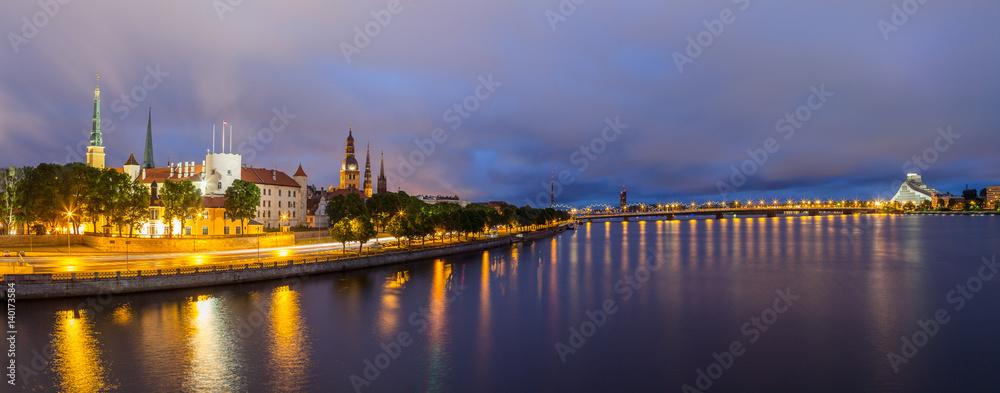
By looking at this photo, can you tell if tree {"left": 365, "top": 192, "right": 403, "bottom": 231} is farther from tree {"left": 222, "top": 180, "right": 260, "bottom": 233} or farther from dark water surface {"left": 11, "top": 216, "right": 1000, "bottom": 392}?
dark water surface {"left": 11, "top": 216, "right": 1000, "bottom": 392}

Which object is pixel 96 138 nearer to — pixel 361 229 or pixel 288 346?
pixel 361 229

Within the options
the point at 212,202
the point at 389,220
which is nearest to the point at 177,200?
the point at 212,202

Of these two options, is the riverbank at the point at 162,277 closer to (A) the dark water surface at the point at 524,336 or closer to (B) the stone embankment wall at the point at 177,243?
(A) the dark water surface at the point at 524,336

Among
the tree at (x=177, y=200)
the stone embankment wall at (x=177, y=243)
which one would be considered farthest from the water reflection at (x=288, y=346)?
the tree at (x=177, y=200)

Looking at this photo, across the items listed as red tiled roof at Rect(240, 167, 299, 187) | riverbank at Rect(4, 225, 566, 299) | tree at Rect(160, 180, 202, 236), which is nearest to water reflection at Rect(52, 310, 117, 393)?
riverbank at Rect(4, 225, 566, 299)

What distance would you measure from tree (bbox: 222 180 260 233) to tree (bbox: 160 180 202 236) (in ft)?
14.3

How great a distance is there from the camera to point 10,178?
7481 cm

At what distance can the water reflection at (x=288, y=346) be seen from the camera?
27.5m

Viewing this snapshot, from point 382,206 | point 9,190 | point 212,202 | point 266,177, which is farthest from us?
point 266,177

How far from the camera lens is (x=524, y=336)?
37.7m

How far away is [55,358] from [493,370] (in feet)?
81.2

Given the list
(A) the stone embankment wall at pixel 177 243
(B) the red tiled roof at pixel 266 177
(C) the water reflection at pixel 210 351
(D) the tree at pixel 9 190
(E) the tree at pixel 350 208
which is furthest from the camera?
(B) the red tiled roof at pixel 266 177

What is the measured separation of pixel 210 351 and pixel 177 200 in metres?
46.3

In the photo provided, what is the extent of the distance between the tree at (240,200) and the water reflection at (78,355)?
120ft
